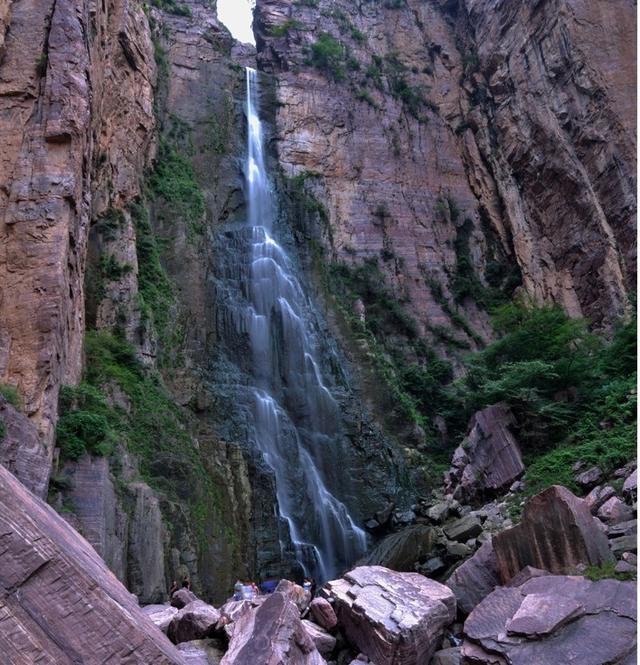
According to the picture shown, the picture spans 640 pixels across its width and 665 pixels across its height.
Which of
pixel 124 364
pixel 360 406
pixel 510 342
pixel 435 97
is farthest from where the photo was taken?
pixel 435 97

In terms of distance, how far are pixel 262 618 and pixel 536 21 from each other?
2957 cm

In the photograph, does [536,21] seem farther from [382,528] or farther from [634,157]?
[382,528]

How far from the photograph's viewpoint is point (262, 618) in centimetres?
620

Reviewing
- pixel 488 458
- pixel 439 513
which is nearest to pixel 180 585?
pixel 439 513

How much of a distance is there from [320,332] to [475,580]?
606 inches

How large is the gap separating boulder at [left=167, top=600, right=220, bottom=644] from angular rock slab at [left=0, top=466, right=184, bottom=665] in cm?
408

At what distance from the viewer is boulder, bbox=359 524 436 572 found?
13.5 metres

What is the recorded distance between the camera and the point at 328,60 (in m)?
33.6

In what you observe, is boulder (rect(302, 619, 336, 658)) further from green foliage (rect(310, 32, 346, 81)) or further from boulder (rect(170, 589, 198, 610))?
green foliage (rect(310, 32, 346, 81))

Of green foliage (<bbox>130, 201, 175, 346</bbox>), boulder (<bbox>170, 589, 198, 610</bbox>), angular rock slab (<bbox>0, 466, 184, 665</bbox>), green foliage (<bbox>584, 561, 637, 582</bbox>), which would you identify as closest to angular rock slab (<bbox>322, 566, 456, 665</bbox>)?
green foliage (<bbox>584, 561, 637, 582</bbox>)

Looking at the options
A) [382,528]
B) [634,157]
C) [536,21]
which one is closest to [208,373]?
[382,528]

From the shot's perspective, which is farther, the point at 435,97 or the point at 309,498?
the point at 435,97

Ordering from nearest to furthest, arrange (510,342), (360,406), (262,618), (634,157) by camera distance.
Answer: (262,618) < (510,342) < (360,406) < (634,157)

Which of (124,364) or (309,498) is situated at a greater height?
(124,364)
